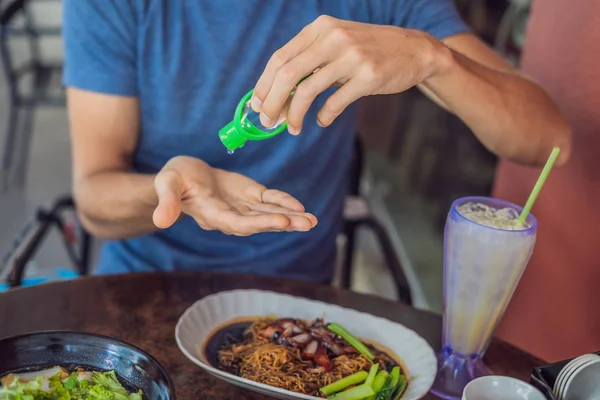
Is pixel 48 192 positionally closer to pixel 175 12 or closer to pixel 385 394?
pixel 175 12

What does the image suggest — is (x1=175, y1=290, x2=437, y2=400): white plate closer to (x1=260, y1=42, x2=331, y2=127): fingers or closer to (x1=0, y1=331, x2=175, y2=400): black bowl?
(x1=0, y1=331, x2=175, y2=400): black bowl

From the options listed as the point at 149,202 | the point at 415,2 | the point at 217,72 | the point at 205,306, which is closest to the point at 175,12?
the point at 217,72

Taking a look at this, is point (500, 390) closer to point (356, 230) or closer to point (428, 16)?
point (428, 16)

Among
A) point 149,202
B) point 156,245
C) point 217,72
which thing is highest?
point 217,72

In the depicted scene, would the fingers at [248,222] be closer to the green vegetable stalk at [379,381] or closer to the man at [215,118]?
the man at [215,118]

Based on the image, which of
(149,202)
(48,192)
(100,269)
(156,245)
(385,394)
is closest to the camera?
(385,394)

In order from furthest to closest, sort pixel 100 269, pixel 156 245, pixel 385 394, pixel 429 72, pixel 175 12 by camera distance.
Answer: pixel 100 269 → pixel 156 245 → pixel 175 12 → pixel 429 72 → pixel 385 394

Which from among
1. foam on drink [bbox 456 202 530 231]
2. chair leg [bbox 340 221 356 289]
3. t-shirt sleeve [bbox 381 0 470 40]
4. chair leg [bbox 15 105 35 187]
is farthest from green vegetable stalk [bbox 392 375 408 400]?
chair leg [bbox 15 105 35 187]
